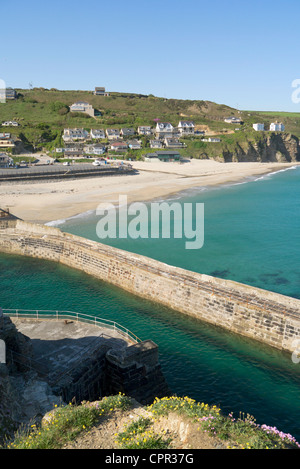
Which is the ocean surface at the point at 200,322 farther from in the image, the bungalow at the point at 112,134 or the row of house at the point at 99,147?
the bungalow at the point at 112,134

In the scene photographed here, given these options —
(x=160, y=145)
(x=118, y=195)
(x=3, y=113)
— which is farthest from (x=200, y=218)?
(x=3, y=113)

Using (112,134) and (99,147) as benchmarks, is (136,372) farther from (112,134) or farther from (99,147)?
(112,134)

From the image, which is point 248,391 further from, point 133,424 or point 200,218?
point 200,218

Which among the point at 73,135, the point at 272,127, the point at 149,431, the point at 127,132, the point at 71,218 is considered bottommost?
the point at 149,431

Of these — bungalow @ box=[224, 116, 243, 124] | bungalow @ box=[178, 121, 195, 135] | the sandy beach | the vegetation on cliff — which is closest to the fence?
the vegetation on cliff

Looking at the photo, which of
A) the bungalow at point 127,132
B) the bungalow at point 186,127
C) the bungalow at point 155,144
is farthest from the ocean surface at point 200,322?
the bungalow at point 186,127

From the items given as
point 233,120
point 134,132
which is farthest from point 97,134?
point 233,120
